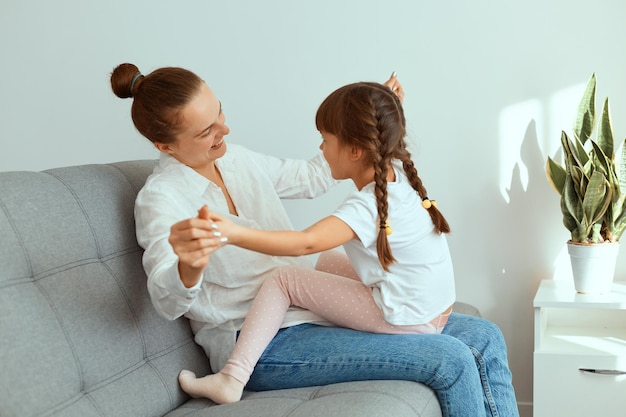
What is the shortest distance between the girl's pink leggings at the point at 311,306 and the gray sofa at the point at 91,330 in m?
0.14

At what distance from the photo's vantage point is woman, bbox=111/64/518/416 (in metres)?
1.84

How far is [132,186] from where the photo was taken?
2.16 meters

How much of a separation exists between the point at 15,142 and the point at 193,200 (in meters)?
1.55

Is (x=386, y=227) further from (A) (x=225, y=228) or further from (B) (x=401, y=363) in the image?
(A) (x=225, y=228)

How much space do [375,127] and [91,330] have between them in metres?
0.80

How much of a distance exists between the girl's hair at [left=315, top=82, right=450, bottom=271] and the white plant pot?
0.83 m

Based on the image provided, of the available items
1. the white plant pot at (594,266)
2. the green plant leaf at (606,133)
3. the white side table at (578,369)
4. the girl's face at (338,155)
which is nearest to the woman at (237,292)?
the girl's face at (338,155)

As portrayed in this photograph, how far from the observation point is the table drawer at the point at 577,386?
2.46 metres

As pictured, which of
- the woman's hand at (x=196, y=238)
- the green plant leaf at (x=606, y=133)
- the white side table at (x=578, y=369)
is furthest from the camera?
the green plant leaf at (x=606, y=133)

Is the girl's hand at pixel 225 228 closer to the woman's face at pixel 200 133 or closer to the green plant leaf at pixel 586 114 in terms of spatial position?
the woman's face at pixel 200 133

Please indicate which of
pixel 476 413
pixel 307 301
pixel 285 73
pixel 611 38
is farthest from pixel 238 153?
pixel 611 38

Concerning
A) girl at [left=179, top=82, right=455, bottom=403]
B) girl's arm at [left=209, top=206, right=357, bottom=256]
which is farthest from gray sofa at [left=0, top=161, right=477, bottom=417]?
girl's arm at [left=209, top=206, right=357, bottom=256]

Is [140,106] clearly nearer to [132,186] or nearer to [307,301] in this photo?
[132,186]

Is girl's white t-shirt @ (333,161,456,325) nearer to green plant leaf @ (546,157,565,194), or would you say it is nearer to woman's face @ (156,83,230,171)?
woman's face @ (156,83,230,171)
